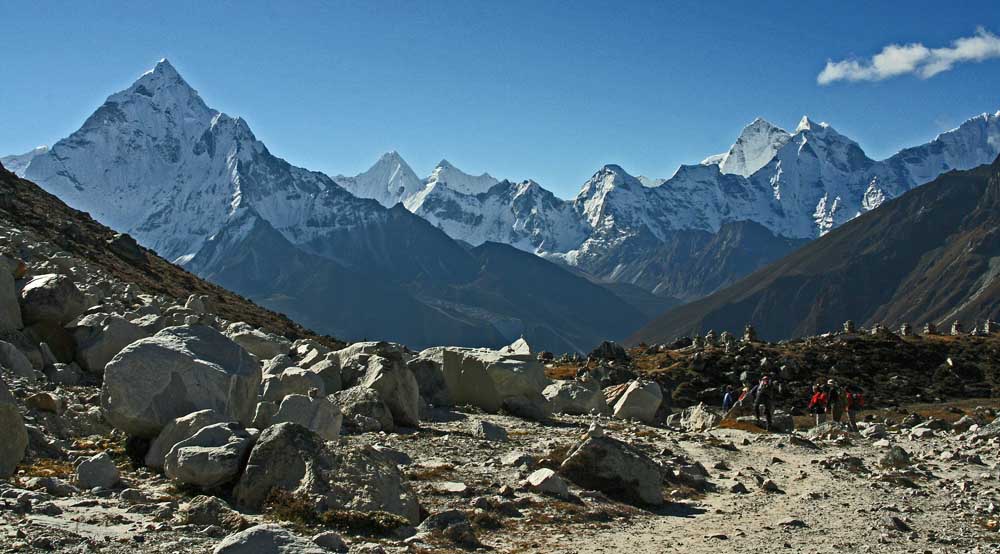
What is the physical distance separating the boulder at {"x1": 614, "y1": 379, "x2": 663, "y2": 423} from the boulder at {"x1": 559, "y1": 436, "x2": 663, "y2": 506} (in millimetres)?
21059

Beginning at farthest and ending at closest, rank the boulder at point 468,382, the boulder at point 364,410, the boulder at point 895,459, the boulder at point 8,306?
the boulder at point 468,382, the boulder at point 895,459, the boulder at point 364,410, the boulder at point 8,306

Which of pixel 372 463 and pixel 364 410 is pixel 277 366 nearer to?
pixel 364 410

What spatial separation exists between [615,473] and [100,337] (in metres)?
14.6

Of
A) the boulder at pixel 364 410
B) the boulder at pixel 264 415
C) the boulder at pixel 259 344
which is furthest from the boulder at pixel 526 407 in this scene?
the boulder at pixel 264 415

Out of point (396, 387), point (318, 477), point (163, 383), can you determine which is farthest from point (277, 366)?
point (318, 477)

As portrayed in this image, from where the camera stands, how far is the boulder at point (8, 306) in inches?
1039

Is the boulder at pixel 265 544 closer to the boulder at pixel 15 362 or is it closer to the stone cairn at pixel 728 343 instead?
the boulder at pixel 15 362

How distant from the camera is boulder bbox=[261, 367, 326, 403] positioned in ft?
91.1

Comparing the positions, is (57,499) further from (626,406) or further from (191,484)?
(626,406)

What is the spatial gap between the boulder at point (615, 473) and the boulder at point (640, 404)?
2106cm

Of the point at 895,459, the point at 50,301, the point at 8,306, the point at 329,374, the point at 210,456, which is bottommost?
the point at 895,459

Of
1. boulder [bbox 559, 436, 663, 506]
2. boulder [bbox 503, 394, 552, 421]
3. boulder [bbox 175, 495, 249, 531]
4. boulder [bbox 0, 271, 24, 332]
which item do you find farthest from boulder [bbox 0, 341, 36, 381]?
boulder [bbox 503, 394, 552, 421]

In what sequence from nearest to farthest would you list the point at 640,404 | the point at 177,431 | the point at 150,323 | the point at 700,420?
the point at 177,431, the point at 150,323, the point at 640,404, the point at 700,420

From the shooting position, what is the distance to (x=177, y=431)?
761 inches
